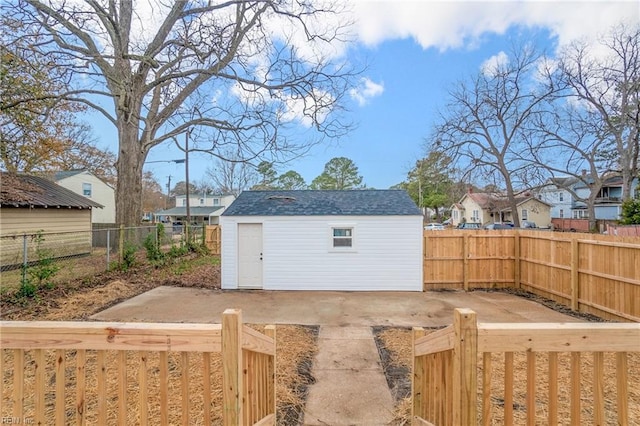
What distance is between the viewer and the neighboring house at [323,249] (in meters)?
8.98

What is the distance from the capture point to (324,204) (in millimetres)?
9766

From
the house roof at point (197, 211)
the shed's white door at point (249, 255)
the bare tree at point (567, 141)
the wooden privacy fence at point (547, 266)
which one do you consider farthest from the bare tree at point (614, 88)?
the house roof at point (197, 211)

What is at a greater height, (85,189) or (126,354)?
(85,189)

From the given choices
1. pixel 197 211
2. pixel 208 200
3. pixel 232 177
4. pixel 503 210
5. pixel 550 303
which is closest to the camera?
pixel 550 303

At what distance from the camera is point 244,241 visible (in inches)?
364

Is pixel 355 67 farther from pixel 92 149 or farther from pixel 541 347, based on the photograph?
pixel 92 149

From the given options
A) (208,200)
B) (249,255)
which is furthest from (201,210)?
(249,255)

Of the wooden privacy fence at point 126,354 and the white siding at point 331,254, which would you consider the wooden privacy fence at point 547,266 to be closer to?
the white siding at point 331,254

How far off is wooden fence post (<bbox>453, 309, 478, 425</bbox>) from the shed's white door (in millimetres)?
8143

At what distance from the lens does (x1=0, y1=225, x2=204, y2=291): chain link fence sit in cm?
690

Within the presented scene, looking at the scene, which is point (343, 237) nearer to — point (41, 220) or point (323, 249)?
point (323, 249)

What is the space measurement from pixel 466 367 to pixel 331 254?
770cm

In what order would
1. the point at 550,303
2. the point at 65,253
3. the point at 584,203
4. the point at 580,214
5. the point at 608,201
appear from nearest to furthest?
the point at 550,303
the point at 65,253
the point at 584,203
the point at 608,201
the point at 580,214

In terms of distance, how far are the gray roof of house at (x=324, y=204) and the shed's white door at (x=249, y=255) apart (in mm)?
490
